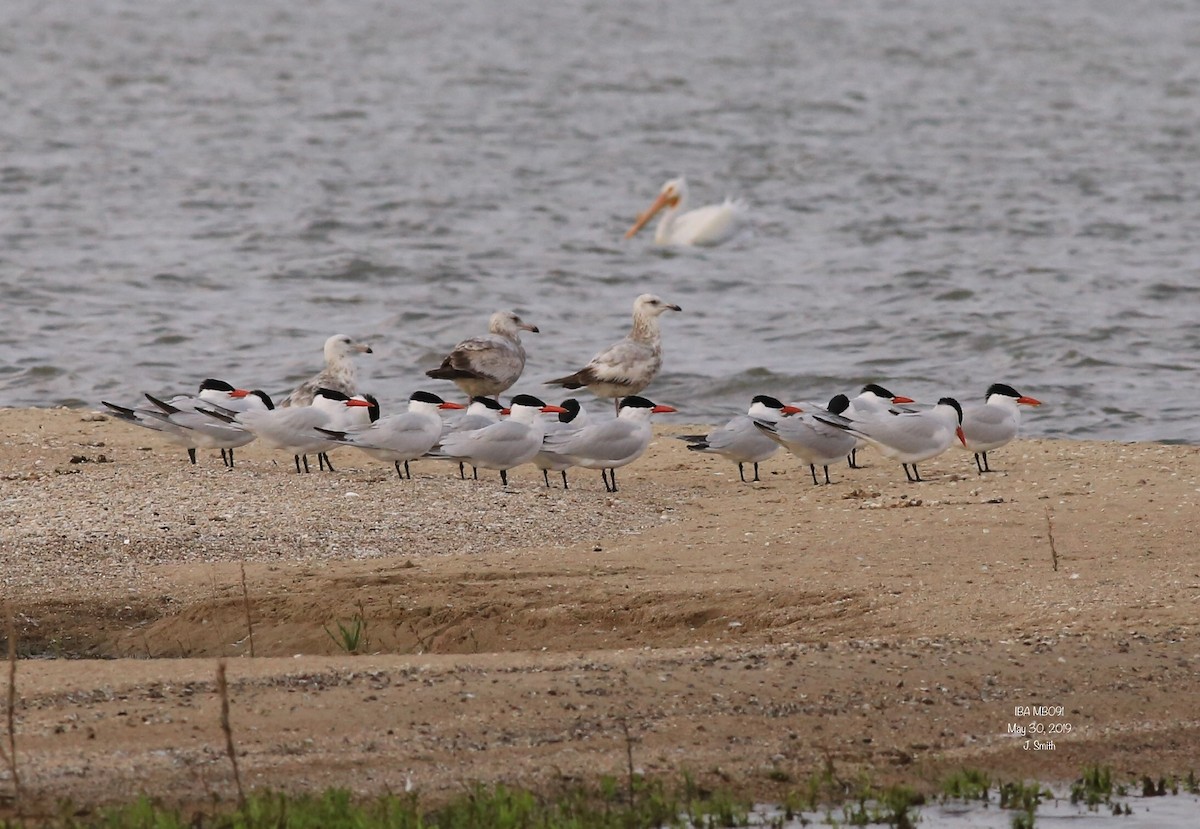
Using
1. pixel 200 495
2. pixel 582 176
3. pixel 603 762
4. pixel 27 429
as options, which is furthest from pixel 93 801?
pixel 582 176

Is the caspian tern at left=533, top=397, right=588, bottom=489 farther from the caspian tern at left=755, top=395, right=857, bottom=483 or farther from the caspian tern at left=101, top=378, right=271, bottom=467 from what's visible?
the caspian tern at left=101, top=378, right=271, bottom=467

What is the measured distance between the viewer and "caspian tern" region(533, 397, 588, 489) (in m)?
10.6

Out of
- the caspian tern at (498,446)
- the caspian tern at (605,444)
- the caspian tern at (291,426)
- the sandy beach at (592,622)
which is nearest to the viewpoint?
the sandy beach at (592,622)

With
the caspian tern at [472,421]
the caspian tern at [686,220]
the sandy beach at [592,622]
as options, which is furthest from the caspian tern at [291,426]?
the caspian tern at [686,220]

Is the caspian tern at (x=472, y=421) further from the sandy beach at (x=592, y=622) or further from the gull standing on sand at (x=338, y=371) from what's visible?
the gull standing on sand at (x=338, y=371)

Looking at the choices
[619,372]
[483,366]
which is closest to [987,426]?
[619,372]

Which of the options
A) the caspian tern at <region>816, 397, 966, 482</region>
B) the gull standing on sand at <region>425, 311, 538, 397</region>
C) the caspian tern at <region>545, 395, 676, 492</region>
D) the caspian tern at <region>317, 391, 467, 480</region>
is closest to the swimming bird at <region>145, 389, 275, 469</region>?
the caspian tern at <region>317, 391, 467, 480</region>

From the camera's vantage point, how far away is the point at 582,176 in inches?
1062

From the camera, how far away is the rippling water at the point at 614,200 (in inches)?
625

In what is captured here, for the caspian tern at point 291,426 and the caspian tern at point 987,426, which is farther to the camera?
the caspian tern at point 987,426

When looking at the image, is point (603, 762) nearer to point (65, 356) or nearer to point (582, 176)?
point (65, 356)

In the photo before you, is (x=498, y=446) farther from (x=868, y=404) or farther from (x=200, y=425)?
(x=868, y=404)

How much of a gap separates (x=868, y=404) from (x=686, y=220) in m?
12.0

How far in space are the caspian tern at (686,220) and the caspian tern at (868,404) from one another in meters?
10.8
